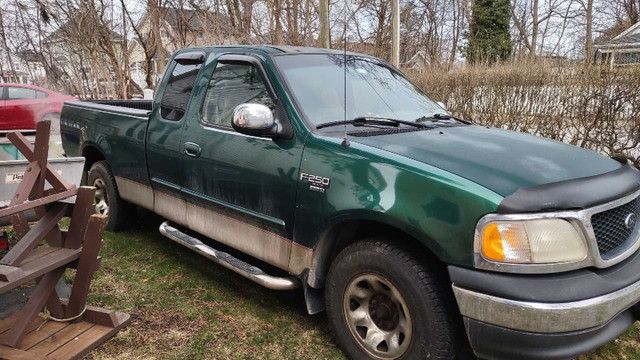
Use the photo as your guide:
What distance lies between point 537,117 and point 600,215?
20.6ft

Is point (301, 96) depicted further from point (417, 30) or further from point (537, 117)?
point (417, 30)

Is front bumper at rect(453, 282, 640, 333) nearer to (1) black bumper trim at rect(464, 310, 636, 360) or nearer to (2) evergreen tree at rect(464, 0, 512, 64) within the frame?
(1) black bumper trim at rect(464, 310, 636, 360)

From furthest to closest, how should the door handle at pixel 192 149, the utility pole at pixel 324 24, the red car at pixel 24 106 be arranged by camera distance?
1. the red car at pixel 24 106
2. the utility pole at pixel 324 24
3. the door handle at pixel 192 149

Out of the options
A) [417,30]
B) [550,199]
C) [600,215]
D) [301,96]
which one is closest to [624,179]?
[600,215]

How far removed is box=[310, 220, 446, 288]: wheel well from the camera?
254 centimetres

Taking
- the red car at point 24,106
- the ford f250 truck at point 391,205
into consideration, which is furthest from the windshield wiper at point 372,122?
the red car at point 24,106

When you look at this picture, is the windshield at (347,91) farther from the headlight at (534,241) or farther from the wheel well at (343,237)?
the headlight at (534,241)

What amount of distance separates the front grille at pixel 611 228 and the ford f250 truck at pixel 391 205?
0.01 m

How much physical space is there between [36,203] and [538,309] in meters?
2.74

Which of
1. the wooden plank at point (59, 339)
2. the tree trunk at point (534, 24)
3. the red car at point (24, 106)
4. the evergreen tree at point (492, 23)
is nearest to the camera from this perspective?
the wooden plank at point (59, 339)

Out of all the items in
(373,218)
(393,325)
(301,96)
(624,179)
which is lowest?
(393,325)

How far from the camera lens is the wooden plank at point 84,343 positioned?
8.96 ft

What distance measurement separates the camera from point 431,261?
7.78ft

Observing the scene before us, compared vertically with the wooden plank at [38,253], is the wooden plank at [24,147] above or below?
above
